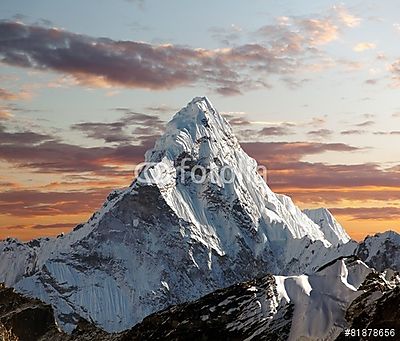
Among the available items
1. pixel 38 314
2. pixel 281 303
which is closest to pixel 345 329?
pixel 281 303

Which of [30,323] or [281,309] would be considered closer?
[281,309]

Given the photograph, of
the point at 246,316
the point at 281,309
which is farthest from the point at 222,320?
the point at 281,309

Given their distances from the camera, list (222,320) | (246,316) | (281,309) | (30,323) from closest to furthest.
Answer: (281,309) → (246,316) → (222,320) → (30,323)

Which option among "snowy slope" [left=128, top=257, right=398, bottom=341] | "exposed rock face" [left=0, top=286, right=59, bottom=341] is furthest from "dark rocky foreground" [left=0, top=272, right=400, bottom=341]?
"exposed rock face" [left=0, top=286, right=59, bottom=341]

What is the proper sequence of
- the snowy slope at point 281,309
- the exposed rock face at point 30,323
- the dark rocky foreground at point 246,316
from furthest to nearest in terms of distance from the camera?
the exposed rock face at point 30,323 < the snowy slope at point 281,309 < the dark rocky foreground at point 246,316

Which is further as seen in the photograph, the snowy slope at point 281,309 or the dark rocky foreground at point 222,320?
the dark rocky foreground at point 222,320

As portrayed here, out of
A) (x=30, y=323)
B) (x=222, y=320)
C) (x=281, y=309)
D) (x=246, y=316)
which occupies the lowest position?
(x=30, y=323)

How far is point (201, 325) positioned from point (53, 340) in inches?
3429

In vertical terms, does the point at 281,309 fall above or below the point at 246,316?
above

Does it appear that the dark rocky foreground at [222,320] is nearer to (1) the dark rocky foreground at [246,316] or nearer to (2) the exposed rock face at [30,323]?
(1) the dark rocky foreground at [246,316]

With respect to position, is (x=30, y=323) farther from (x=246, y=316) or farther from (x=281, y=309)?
(x=281, y=309)

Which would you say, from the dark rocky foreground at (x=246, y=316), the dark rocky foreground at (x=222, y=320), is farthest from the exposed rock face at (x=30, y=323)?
the dark rocky foreground at (x=222, y=320)

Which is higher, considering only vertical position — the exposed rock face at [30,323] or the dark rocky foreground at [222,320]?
the dark rocky foreground at [222,320]

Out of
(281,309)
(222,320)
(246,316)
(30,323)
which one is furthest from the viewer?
(30,323)
